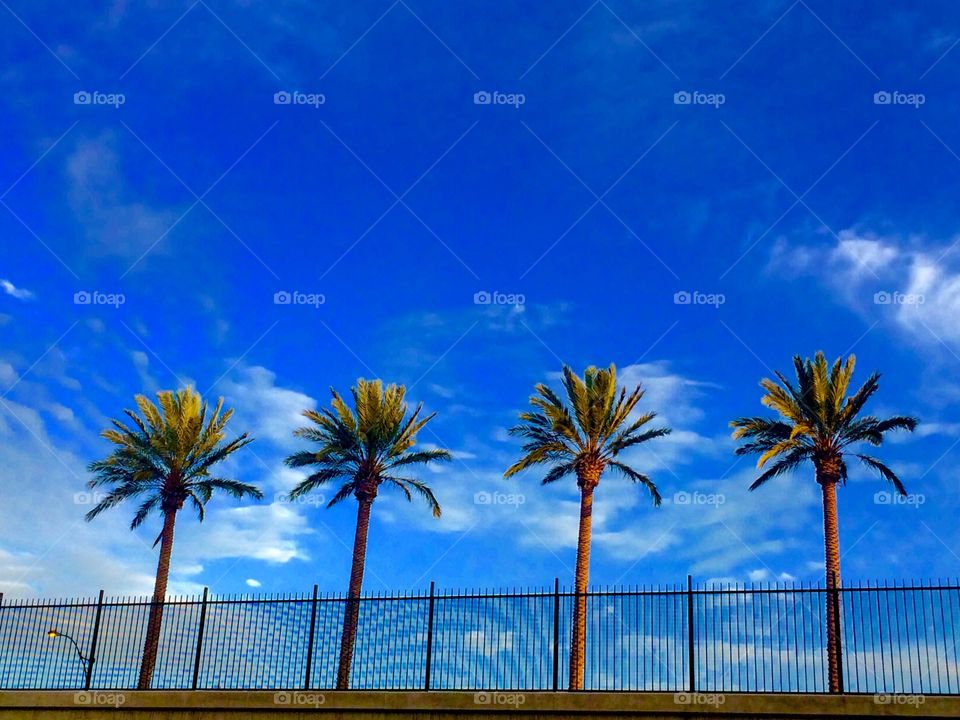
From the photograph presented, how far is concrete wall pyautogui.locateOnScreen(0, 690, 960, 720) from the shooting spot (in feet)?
47.4

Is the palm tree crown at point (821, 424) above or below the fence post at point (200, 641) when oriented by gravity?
above

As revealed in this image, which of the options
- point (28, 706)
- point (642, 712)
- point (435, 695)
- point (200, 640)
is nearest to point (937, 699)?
point (642, 712)

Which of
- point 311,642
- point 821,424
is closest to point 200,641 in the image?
point 311,642

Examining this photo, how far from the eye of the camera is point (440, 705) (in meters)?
16.1

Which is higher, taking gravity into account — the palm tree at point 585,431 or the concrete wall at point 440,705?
the palm tree at point 585,431

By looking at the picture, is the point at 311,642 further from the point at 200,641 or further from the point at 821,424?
the point at 821,424

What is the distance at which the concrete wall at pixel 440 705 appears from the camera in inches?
569

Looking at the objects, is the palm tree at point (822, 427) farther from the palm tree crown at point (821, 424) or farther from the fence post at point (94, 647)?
the fence post at point (94, 647)

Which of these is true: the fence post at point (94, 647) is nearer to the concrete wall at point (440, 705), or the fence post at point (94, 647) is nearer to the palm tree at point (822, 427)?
the concrete wall at point (440, 705)

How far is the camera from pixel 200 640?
18.3 metres

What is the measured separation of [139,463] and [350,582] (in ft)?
32.3

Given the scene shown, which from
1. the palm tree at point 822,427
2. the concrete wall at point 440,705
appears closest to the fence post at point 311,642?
the concrete wall at point 440,705

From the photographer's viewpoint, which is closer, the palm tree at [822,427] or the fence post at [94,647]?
the fence post at [94,647]

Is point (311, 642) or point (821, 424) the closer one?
point (311, 642)
